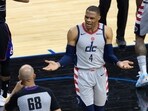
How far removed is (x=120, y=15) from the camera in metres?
9.26

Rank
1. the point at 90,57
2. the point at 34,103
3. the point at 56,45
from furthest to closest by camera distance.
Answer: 1. the point at 56,45
2. the point at 90,57
3. the point at 34,103

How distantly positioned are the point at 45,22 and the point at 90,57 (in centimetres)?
504

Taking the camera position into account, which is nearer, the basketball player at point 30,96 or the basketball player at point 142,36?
the basketball player at point 30,96

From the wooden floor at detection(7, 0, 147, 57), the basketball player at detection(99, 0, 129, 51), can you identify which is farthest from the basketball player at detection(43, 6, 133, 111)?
the wooden floor at detection(7, 0, 147, 57)

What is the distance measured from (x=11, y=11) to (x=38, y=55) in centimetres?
292

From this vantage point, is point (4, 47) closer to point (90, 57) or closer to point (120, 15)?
point (90, 57)

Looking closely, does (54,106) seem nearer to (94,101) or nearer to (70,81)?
(94,101)

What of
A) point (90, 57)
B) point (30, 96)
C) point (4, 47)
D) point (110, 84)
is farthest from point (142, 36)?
point (30, 96)

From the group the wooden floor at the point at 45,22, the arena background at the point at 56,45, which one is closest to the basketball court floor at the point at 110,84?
the arena background at the point at 56,45

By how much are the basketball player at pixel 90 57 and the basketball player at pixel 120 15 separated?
3.00 meters

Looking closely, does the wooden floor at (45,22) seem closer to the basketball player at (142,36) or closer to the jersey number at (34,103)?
the basketball player at (142,36)

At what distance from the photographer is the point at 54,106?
5164 millimetres

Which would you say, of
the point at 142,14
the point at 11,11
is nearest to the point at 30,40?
the point at 11,11

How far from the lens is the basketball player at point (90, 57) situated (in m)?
6.07
